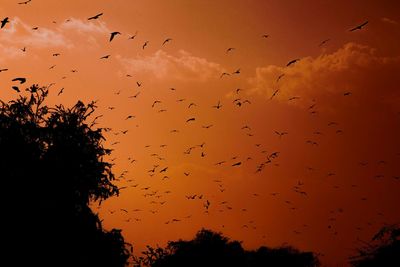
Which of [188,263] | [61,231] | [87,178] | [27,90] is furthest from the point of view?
[188,263]

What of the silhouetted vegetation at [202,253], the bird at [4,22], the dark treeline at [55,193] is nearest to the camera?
the bird at [4,22]

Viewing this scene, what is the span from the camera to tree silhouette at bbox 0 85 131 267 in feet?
72.4

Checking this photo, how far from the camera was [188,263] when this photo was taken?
62.7 meters

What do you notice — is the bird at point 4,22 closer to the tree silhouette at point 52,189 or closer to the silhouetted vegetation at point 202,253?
the tree silhouette at point 52,189

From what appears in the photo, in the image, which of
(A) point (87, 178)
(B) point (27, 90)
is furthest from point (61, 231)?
(B) point (27, 90)

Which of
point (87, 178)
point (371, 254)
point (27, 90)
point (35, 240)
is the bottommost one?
point (371, 254)

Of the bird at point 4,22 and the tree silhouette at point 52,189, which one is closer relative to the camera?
the bird at point 4,22

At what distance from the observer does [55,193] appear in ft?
81.4

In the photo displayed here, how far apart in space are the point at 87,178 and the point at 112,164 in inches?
120

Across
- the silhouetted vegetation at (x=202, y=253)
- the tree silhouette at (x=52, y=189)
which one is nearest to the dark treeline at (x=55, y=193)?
the tree silhouette at (x=52, y=189)

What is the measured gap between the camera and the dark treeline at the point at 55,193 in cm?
2206

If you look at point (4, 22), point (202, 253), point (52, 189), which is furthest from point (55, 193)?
point (202, 253)

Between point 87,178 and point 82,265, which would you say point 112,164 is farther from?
point 82,265

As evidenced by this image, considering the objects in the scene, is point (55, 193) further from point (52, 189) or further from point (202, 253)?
point (202, 253)
